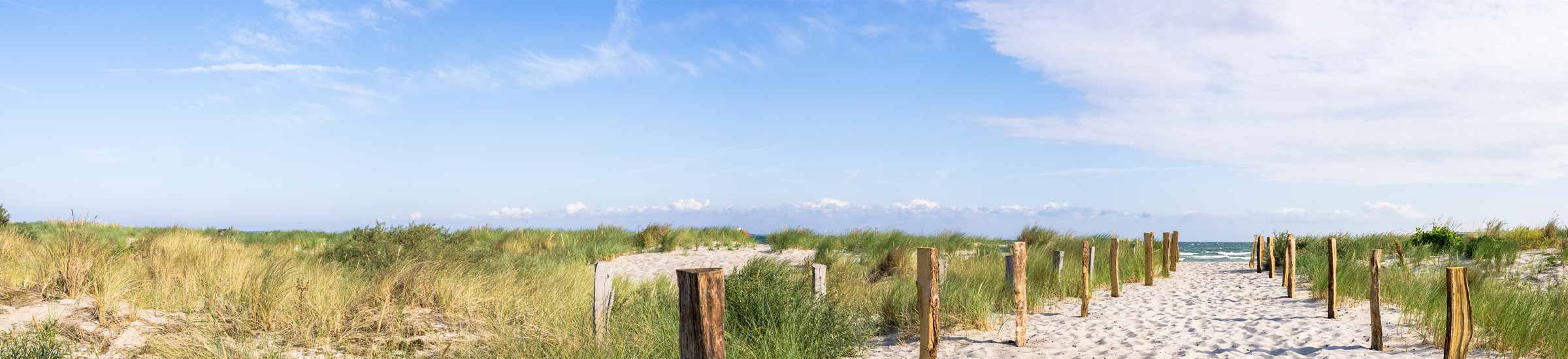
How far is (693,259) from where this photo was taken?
801 inches

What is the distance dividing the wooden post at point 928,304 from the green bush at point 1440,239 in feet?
59.9

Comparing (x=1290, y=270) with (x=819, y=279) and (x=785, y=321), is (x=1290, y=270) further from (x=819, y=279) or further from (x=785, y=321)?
(x=785, y=321)

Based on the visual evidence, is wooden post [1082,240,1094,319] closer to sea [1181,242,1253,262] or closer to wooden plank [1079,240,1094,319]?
wooden plank [1079,240,1094,319]

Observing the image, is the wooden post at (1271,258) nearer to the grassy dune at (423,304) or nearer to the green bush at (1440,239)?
the green bush at (1440,239)

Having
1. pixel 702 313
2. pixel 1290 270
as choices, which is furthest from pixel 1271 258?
pixel 702 313

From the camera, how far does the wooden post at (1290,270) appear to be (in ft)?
43.5

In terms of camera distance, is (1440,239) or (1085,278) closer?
(1085,278)

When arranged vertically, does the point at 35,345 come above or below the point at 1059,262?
below

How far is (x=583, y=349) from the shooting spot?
6.56 meters

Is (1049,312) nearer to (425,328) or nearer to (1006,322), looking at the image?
(1006,322)

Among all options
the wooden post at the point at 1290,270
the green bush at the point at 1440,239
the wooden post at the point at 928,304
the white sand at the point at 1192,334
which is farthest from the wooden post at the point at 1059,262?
the green bush at the point at 1440,239

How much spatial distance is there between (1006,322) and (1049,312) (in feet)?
5.05

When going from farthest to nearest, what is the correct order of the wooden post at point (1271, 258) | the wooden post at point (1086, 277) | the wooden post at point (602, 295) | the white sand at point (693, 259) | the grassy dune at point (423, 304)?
the white sand at point (693, 259), the wooden post at point (1271, 258), the wooden post at point (1086, 277), the wooden post at point (602, 295), the grassy dune at point (423, 304)

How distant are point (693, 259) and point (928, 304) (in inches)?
524
